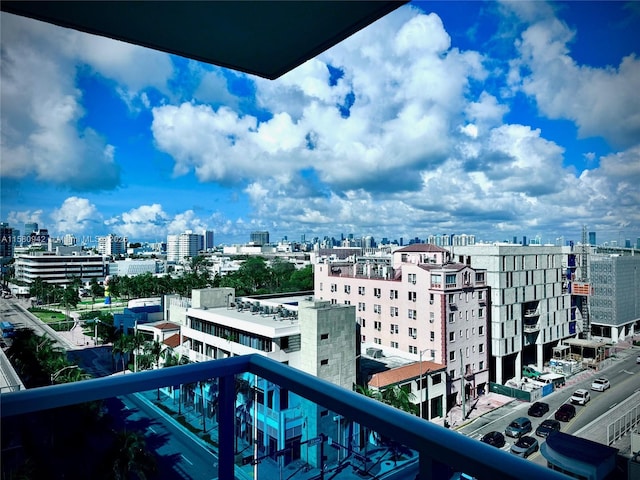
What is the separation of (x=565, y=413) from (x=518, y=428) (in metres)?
1.44

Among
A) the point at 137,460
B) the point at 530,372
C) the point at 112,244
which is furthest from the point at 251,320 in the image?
the point at 112,244

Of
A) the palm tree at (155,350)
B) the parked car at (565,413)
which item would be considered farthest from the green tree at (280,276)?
the parked car at (565,413)

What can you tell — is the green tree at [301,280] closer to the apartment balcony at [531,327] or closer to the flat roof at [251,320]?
the apartment balcony at [531,327]

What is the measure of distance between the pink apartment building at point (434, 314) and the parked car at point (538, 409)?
196 centimetres

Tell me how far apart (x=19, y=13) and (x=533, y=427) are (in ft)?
36.8

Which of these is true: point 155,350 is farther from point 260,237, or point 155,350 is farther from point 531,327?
point 260,237

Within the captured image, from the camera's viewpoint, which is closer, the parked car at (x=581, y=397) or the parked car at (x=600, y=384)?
the parked car at (x=600, y=384)

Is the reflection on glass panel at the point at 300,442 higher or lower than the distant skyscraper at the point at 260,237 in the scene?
lower

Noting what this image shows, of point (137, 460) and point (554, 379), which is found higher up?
point (137, 460)

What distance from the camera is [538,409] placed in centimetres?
1026

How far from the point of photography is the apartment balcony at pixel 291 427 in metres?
0.50

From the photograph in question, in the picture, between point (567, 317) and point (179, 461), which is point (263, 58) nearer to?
point (179, 461)

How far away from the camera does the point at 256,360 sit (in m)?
0.90

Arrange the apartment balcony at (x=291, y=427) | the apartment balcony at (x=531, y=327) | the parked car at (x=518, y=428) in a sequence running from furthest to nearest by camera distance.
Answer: the apartment balcony at (x=531, y=327)
the parked car at (x=518, y=428)
the apartment balcony at (x=291, y=427)
